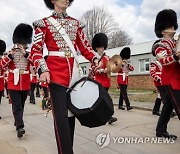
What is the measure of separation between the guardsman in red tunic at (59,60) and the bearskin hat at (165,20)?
2383mm

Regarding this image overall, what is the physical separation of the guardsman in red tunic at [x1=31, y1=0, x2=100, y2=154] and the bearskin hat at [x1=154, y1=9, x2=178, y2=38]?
7.82 feet

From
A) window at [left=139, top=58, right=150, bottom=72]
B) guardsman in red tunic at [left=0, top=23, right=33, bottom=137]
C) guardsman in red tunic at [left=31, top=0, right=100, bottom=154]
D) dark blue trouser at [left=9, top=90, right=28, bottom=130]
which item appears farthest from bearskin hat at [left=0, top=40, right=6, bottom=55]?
window at [left=139, top=58, right=150, bottom=72]

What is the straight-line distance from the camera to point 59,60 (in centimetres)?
372

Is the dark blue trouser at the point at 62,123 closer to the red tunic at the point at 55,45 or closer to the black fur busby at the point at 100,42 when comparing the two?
the red tunic at the point at 55,45

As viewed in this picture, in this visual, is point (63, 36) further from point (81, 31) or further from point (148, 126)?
point (148, 126)

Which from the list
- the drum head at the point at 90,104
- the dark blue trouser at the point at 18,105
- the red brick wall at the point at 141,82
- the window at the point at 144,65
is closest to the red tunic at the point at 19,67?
the dark blue trouser at the point at 18,105

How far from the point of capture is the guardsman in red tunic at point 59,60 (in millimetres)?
3549

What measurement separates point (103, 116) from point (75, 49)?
0.91m

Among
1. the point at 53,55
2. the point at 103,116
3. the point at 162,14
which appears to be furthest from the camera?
the point at 162,14

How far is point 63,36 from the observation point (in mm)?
Answer: 3770

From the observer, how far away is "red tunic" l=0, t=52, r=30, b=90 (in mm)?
6660

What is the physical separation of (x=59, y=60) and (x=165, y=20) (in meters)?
2.94

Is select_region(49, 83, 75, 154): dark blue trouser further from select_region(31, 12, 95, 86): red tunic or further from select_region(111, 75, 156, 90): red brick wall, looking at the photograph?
select_region(111, 75, 156, 90): red brick wall

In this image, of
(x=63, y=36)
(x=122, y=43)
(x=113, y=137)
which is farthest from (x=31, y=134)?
(x=122, y=43)
